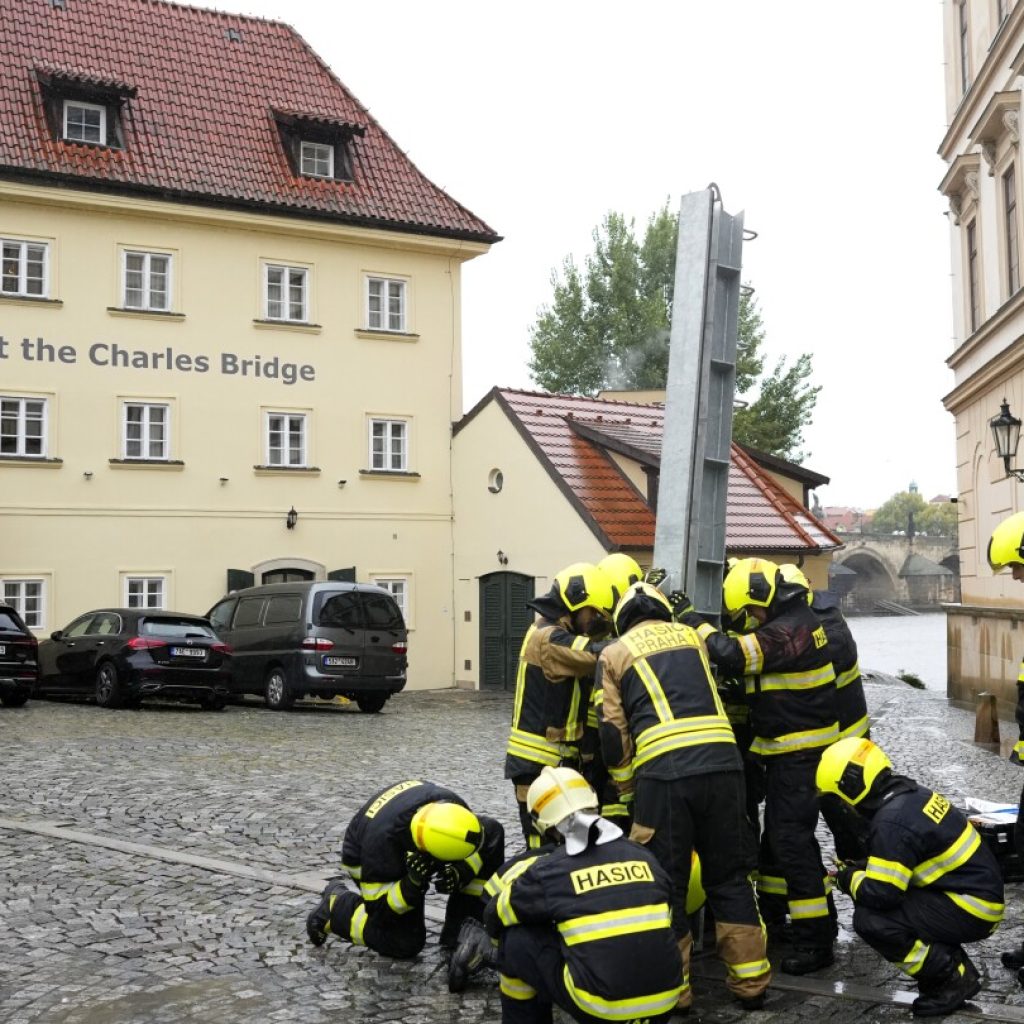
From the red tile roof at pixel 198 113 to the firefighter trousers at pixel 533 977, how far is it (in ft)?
76.4

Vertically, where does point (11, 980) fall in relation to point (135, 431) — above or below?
below

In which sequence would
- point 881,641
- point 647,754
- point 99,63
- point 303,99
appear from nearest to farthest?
point 647,754, point 99,63, point 303,99, point 881,641

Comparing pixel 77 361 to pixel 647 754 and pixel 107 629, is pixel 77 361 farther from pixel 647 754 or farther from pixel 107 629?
pixel 647 754

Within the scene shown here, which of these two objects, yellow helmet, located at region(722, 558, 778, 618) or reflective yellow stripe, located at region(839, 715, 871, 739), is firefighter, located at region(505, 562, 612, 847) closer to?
yellow helmet, located at region(722, 558, 778, 618)

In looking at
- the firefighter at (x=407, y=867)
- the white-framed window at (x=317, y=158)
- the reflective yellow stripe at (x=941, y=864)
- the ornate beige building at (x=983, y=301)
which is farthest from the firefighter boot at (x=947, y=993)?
the white-framed window at (x=317, y=158)

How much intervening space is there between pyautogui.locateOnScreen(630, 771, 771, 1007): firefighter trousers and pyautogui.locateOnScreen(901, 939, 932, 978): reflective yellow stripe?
58cm

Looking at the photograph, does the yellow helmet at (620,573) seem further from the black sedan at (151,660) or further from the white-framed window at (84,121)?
the white-framed window at (84,121)

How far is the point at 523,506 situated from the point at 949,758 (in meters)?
12.6

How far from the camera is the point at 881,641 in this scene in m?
63.0

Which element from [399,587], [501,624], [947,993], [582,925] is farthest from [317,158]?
[582,925]

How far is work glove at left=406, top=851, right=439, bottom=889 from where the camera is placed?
6367 millimetres

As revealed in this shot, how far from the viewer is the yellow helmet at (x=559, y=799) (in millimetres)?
5082

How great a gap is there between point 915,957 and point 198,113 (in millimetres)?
26429

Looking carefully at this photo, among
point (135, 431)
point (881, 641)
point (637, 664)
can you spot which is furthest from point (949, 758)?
point (881, 641)
